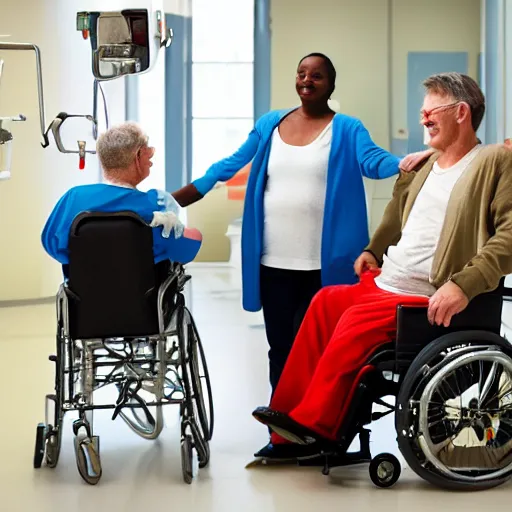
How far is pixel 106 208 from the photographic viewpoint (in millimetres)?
3037

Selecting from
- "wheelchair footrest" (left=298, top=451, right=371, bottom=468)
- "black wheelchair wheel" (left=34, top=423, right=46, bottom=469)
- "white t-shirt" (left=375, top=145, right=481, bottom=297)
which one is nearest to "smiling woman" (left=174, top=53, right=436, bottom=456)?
"white t-shirt" (left=375, top=145, right=481, bottom=297)

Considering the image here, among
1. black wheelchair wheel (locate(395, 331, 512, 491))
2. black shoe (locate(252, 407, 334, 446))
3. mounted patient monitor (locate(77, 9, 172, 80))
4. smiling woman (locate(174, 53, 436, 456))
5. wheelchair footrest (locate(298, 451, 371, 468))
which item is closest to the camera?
black wheelchair wheel (locate(395, 331, 512, 491))

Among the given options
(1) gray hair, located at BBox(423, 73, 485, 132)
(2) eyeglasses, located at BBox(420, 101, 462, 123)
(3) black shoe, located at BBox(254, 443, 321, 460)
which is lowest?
(3) black shoe, located at BBox(254, 443, 321, 460)

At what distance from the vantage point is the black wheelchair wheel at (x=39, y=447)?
3.08 metres

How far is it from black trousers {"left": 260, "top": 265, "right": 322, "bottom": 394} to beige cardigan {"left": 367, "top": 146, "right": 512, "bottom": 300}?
0.57m

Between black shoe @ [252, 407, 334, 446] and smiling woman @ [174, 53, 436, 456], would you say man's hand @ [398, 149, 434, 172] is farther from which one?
black shoe @ [252, 407, 334, 446]

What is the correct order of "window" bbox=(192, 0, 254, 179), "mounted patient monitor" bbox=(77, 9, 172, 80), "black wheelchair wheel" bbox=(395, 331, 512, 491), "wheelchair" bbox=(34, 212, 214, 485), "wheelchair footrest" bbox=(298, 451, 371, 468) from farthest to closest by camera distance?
"window" bbox=(192, 0, 254, 179), "mounted patient monitor" bbox=(77, 9, 172, 80), "wheelchair footrest" bbox=(298, 451, 371, 468), "wheelchair" bbox=(34, 212, 214, 485), "black wheelchair wheel" bbox=(395, 331, 512, 491)

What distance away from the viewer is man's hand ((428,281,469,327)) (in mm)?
2717

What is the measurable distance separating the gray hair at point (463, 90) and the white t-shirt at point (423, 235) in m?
0.10

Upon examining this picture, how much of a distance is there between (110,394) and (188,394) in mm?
1241

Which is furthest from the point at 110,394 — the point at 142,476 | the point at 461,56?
→ the point at 461,56

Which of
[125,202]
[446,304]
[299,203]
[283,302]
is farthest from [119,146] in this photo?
[446,304]

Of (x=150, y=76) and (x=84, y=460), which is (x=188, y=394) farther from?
(x=150, y=76)

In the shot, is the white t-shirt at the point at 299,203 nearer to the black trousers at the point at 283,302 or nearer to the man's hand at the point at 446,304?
the black trousers at the point at 283,302
